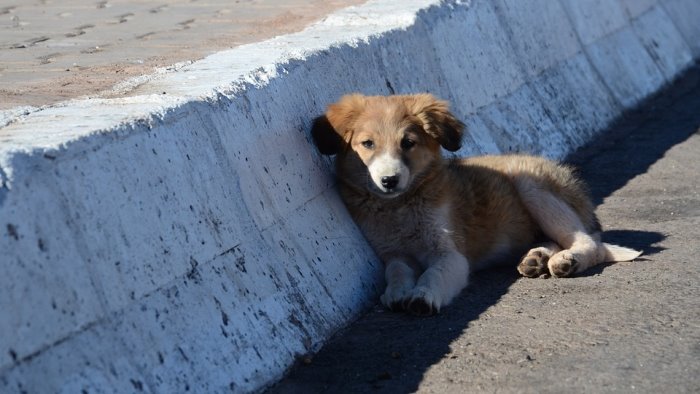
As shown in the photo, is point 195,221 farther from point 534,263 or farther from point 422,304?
point 534,263

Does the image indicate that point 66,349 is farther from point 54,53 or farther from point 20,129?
point 54,53

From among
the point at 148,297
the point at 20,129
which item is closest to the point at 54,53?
the point at 20,129

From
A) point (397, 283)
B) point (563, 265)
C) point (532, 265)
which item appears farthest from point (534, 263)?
point (397, 283)

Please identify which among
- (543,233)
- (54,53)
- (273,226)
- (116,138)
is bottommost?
(543,233)

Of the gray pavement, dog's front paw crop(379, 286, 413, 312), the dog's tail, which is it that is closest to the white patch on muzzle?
dog's front paw crop(379, 286, 413, 312)

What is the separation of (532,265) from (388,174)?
3.17ft

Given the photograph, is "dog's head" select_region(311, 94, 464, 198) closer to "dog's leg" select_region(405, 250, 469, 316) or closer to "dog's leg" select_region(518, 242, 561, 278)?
"dog's leg" select_region(405, 250, 469, 316)

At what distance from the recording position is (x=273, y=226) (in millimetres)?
5648

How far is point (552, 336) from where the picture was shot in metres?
5.43

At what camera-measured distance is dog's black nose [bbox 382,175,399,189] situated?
20.9 feet

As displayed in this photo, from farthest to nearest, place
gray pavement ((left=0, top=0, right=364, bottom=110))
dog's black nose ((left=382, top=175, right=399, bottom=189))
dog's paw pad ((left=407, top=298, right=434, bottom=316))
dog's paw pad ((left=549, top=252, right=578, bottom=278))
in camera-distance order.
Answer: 1. gray pavement ((left=0, top=0, right=364, bottom=110))
2. dog's paw pad ((left=549, top=252, right=578, bottom=278))
3. dog's black nose ((left=382, top=175, right=399, bottom=189))
4. dog's paw pad ((left=407, top=298, right=434, bottom=316))

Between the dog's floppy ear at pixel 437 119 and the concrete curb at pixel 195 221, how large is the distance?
0.49 m

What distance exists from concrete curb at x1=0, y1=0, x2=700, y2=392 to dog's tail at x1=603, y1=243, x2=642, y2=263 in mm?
1354

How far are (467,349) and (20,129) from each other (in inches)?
81.1
